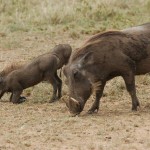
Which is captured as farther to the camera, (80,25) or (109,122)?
(80,25)

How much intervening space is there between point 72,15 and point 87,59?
902 cm

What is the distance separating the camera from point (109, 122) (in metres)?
8.54

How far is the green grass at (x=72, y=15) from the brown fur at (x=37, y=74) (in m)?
4.93

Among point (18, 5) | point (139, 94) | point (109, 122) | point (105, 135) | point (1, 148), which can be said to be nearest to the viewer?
point (1, 148)

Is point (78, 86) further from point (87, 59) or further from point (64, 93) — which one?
point (64, 93)

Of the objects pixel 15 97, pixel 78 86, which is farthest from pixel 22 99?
pixel 78 86

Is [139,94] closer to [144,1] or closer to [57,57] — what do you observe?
[57,57]

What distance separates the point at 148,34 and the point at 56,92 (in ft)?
7.53

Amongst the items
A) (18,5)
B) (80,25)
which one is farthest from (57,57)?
(18,5)

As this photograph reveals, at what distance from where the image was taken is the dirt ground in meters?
7.46

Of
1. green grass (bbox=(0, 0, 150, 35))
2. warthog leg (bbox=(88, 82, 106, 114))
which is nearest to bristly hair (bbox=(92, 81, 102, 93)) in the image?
warthog leg (bbox=(88, 82, 106, 114))

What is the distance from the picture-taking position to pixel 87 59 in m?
9.23

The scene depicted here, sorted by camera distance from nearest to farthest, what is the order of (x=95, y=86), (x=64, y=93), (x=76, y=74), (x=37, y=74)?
(x=76, y=74), (x=95, y=86), (x=37, y=74), (x=64, y=93)

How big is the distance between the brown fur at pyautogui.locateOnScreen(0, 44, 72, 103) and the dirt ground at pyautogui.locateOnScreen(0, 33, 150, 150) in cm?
28
